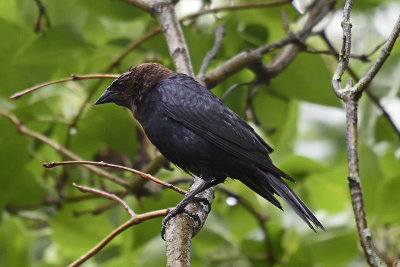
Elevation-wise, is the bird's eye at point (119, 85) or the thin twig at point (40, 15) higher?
the thin twig at point (40, 15)

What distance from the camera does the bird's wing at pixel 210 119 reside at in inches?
125

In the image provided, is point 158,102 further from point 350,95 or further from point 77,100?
point 350,95

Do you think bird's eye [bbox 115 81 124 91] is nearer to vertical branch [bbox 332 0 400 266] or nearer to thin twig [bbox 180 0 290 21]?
thin twig [bbox 180 0 290 21]

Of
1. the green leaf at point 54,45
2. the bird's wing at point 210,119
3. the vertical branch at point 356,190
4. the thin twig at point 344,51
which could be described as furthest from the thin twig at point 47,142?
the vertical branch at point 356,190

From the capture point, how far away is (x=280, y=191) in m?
2.95

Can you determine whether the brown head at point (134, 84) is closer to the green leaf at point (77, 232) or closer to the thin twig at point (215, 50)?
the thin twig at point (215, 50)

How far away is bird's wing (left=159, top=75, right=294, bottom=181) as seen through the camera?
319 cm

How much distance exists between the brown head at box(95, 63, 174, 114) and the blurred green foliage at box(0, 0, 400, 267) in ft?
1.22

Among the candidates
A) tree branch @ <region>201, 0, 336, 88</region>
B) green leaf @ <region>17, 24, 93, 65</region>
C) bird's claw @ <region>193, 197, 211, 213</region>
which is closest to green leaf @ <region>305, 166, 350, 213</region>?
tree branch @ <region>201, 0, 336, 88</region>

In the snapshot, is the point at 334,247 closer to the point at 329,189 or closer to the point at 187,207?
the point at 329,189

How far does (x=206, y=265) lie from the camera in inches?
151

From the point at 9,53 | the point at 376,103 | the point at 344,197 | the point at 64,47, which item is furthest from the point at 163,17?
the point at 344,197

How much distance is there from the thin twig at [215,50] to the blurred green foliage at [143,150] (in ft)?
0.48

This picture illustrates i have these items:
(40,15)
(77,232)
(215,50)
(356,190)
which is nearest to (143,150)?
(77,232)
